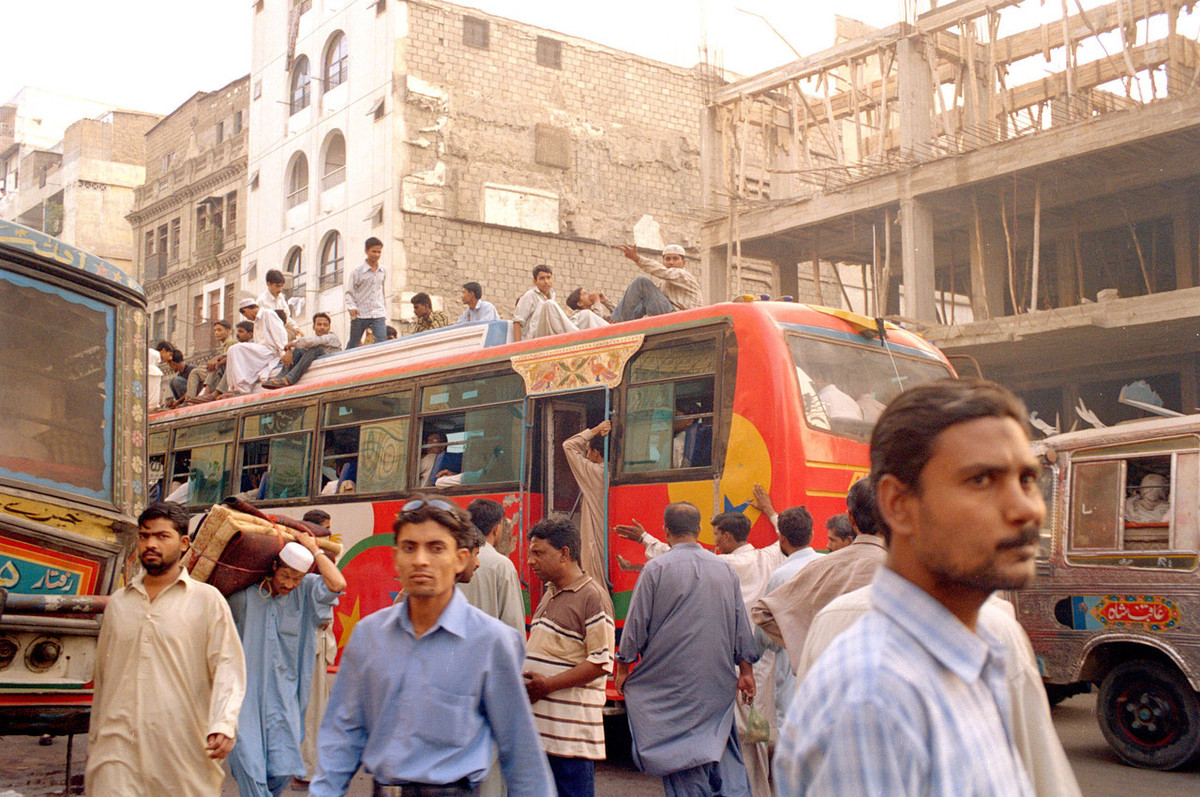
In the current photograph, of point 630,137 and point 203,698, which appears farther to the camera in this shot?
point 630,137

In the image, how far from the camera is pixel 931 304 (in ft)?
64.7

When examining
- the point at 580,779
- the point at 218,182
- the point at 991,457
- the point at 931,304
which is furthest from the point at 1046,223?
the point at 218,182

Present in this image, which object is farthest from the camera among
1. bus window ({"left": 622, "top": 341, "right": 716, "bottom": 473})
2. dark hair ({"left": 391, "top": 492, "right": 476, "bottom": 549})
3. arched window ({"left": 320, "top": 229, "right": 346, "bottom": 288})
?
arched window ({"left": 320, "top": 229, "right": 346, "bottom": 288})

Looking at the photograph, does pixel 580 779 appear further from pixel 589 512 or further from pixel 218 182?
pixel 218 182

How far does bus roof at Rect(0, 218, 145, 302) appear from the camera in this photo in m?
6.90

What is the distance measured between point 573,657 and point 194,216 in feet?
118

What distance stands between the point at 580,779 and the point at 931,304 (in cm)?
1605

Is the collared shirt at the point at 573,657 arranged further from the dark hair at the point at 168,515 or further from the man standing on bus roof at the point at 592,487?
the man standing on bus roof at the point at 592,487

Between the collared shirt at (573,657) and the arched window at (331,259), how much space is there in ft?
83.8

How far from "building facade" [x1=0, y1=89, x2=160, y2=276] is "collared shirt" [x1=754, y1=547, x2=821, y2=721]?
40195mm

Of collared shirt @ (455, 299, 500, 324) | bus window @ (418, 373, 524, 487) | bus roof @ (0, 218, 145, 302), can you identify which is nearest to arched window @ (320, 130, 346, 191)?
collared shirt @ (455, 299, 500, 324)

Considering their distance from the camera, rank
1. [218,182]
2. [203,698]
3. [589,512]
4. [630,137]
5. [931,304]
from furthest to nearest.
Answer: [218,182], [630,137], [931,304], [589,512], [203,698]

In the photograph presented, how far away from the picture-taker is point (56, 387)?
7.03 metres

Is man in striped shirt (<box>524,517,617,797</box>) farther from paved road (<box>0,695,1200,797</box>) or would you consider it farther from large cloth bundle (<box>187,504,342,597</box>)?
paved road (<box>0,695,1200,797</box>)
